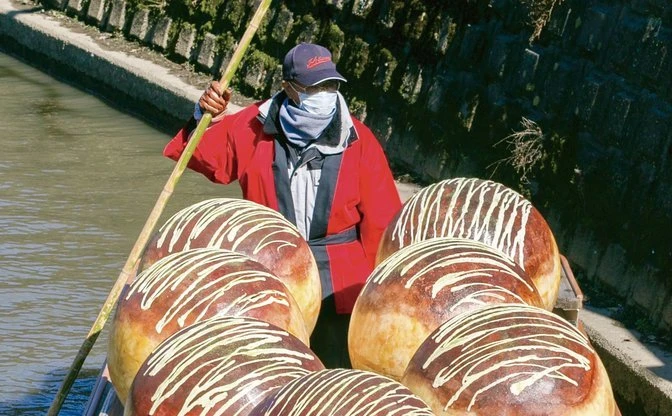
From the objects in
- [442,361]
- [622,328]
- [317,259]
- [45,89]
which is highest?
[442,361]

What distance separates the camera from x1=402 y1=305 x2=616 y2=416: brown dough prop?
325 cm

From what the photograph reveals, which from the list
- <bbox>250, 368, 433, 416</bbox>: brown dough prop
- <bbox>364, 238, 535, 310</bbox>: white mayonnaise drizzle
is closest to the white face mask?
<bbox>364, 238, 535, 310</bbox>: white mayonnaise drizzle

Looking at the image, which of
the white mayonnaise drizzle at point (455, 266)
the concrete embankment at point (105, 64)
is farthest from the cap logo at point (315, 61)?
the concrete embankment at point (105, 64)

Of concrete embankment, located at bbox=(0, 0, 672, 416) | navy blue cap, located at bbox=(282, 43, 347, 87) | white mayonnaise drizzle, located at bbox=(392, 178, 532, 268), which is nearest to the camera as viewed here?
white mayonnaise drizzle, located at bbox=(392, 178, 532, 268)

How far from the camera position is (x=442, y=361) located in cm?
340

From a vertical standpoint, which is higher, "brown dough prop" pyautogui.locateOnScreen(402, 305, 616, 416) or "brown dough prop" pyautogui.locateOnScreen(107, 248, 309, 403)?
"brown dough prop" pyautogui.locateOnScreen(402, 305, 616, 416)

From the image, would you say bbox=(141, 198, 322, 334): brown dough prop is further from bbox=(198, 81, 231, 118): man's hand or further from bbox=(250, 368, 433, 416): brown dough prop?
bbox=(250, 368, 433, 416): brown dough prop

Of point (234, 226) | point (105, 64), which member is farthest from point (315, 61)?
point (105, 64)

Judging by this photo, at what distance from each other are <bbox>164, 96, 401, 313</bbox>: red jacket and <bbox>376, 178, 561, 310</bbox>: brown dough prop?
420 millimetres

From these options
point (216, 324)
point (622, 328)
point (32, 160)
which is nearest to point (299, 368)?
point (216, 324)

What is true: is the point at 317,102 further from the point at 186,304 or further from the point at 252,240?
the point at 186,304

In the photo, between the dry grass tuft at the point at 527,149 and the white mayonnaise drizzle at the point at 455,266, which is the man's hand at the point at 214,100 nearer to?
the white mayonnaise drizzle at the point at 455,266

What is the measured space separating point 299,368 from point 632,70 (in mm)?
4500

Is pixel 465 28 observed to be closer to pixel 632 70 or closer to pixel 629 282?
pixel 632 70
